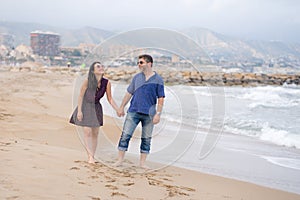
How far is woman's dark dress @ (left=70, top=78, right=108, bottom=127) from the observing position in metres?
5.29

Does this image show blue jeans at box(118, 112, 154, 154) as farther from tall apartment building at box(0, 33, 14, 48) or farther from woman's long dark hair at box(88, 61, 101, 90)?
tall apartment building at box(0, 33, 14, 48)

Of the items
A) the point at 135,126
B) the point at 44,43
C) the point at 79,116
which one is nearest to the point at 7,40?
the point at 44,43

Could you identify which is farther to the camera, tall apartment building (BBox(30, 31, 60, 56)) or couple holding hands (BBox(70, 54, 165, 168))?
tall apartment building (BBox(30, 31, 60, 56))

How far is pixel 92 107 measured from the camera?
5328mm

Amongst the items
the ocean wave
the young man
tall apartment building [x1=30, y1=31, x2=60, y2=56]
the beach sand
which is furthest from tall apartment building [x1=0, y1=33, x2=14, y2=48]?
the young man

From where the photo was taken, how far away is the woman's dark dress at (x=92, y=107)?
208 inches

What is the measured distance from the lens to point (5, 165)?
13.7ft

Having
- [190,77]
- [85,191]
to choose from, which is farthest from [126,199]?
[190,77]

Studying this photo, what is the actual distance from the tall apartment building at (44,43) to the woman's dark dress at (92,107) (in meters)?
95.7

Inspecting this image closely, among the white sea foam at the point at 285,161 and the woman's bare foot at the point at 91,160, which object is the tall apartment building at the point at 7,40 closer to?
the white sea foam at the point at 285,161

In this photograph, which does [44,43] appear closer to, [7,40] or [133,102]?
[7,40]

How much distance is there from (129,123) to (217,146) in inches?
133

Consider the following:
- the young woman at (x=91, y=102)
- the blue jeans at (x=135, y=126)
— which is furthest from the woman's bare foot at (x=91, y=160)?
the blue jeans at (x=135, y=126)

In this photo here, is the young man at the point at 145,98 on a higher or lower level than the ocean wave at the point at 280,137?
higher
